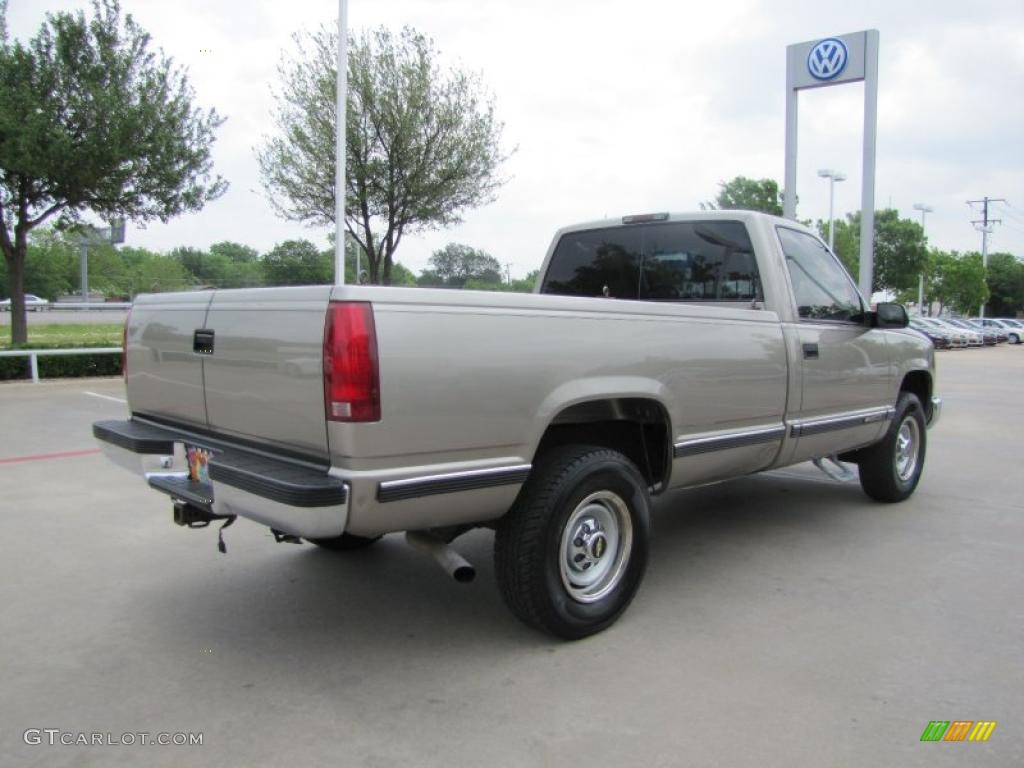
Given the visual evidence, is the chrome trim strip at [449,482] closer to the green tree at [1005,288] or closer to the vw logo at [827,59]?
the vw logo at [827,59]

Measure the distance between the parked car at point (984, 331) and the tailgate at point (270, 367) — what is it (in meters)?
44.4

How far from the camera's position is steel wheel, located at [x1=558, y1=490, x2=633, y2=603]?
3643 millimetres

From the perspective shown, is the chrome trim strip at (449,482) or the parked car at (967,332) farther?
the parked car at (967,332)

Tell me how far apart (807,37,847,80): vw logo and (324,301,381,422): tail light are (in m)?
15.1

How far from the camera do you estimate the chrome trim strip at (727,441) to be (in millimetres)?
4066

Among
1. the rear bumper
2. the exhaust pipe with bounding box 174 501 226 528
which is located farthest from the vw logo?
the exhaust pipe with bounding box 174 501 226 528

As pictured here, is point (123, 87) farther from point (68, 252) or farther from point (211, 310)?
point (68, 252)

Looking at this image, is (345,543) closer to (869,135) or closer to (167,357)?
(167,357)

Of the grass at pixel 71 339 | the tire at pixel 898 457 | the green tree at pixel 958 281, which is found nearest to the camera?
the tire at pixel 898 457

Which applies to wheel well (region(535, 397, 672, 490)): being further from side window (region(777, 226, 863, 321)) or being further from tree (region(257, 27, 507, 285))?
tree (region(257, 27, 507, 285))

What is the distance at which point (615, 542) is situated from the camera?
3848 mm

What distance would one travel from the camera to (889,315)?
530cm

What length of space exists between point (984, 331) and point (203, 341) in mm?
48782

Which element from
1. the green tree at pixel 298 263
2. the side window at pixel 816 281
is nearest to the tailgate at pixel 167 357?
the side window at pixel 816 281
